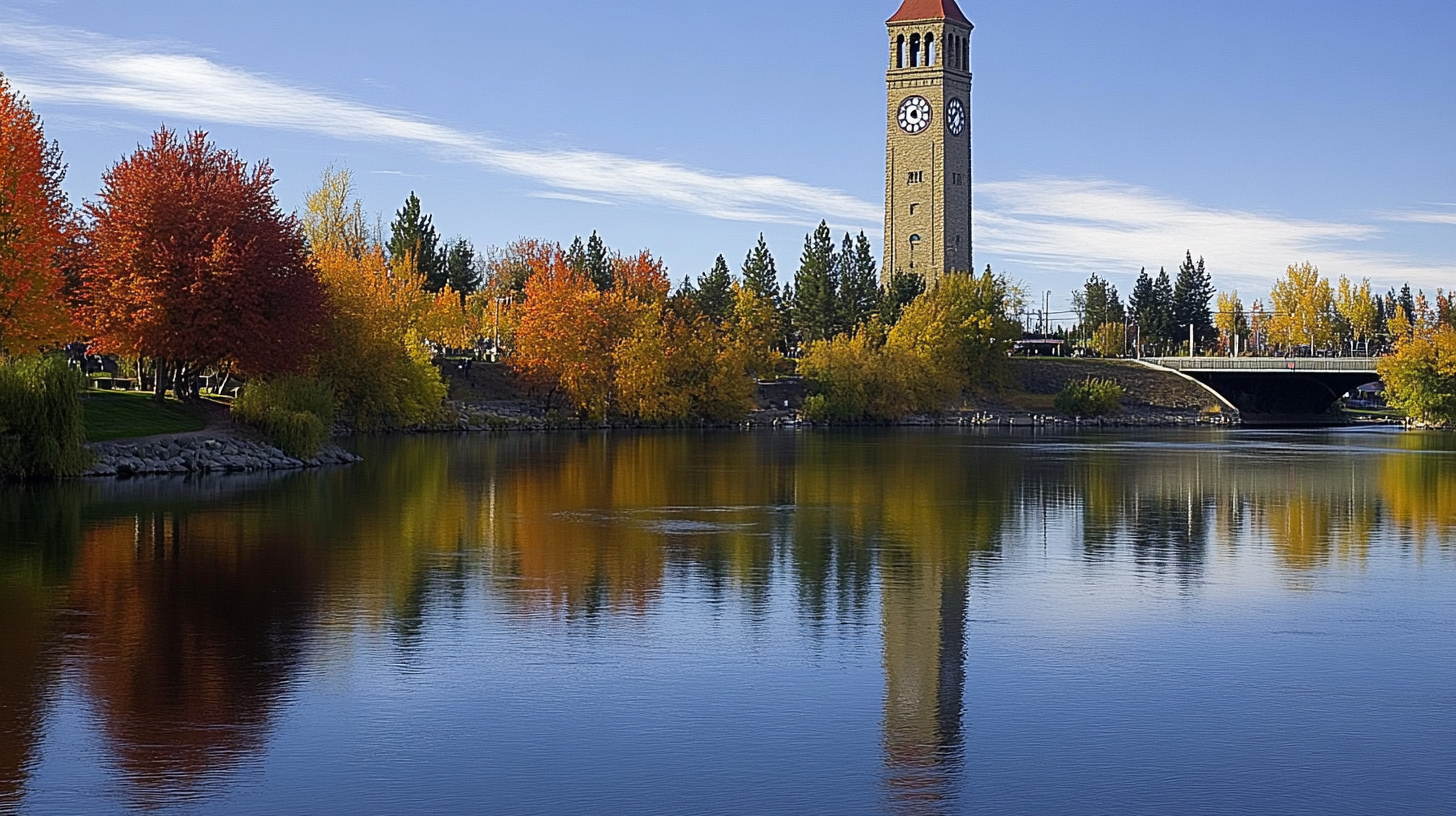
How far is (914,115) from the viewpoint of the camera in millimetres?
150625

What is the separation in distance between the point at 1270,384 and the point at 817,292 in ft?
130

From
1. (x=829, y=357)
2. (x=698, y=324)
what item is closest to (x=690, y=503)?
(x=698, y=324)

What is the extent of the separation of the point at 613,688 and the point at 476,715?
1.72 metres

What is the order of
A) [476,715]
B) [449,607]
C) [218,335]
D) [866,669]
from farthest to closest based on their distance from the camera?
[218,335], [449,607], [866,669], [476,715]

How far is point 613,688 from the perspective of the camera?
16250mm

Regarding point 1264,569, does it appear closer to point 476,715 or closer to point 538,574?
point 538,574

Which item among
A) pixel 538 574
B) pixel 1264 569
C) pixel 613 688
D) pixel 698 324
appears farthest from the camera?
pixel 698 324

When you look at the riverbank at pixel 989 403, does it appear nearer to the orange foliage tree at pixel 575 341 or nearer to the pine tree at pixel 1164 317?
the orange foliage tree at pixel 575 341

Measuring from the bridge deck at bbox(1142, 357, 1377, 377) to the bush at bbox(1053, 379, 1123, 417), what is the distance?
9.32 m

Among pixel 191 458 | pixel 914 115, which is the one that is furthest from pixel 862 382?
pixel 191 458

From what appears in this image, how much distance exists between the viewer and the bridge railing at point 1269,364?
4724 inches

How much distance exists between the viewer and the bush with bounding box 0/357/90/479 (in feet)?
130

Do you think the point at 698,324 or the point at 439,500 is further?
the point at 698,324

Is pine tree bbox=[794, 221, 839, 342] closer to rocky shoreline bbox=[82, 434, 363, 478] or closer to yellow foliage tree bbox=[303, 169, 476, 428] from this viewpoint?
yellow foliage tree bbox=[303, 169, 476, 428]
